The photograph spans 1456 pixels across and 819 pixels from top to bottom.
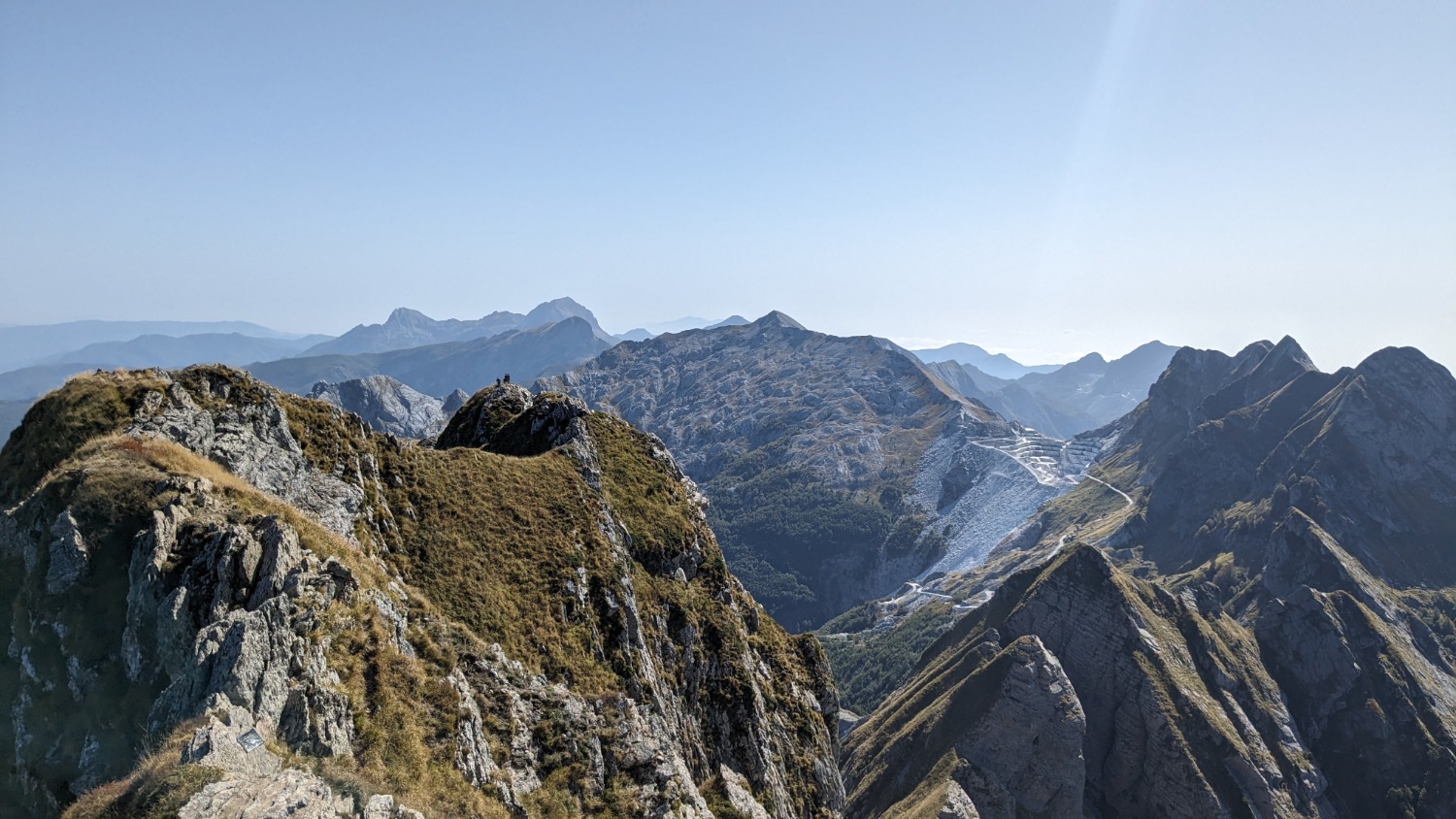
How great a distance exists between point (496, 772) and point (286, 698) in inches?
380

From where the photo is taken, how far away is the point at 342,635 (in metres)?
26.3

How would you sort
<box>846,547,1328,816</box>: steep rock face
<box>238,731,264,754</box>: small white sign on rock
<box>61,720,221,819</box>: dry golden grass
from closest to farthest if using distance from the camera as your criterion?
<box>61,720,221,819</box>: dry golden grass
<box>238,731,264,754</box>: small white sign on rock
<box>846,547,1328,816</box>: steep rock face

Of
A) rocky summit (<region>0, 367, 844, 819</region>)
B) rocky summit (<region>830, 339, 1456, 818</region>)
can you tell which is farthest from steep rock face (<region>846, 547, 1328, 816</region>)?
rocky summit (<region>0, 367, 844, 819</region>)

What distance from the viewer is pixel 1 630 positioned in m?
24.4

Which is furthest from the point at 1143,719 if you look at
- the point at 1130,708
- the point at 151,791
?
the point at 151,791

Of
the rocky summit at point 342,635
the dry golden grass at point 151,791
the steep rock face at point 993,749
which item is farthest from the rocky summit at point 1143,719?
the dry golden grass at point 151,791

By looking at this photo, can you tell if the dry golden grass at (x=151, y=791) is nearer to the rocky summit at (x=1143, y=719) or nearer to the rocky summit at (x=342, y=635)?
the rocky summit at (x=342, y=635)

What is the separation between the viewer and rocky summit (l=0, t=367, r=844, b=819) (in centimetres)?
2131

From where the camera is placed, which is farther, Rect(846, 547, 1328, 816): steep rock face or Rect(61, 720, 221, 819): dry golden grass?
Rect(846, 547, 1328, 816): steep rock face

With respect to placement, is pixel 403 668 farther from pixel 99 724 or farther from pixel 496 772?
pixel 99 724

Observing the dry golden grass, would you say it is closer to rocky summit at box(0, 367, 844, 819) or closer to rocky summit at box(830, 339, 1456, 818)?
rocky summit at box(0, 367, 844, 819)

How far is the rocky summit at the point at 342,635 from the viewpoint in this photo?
21.3m

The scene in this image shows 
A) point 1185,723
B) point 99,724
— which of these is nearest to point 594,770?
point 99,724

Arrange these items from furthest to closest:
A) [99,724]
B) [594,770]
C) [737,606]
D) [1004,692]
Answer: [1004,692] < [737,606] < [594,770] < [99,724]
